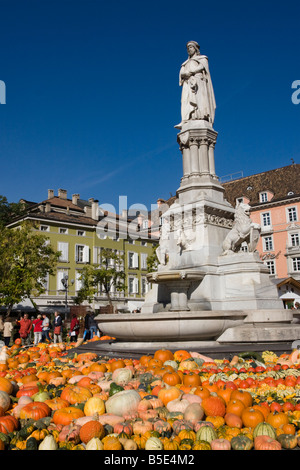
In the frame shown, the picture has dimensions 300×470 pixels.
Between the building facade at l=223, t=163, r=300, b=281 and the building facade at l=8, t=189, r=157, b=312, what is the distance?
16.6 metres

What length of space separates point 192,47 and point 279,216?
4112 centimetres

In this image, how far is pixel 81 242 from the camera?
55469 millimetres

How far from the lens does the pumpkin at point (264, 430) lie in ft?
13.4

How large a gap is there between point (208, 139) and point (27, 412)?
1130 cm

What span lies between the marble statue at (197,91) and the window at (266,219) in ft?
137

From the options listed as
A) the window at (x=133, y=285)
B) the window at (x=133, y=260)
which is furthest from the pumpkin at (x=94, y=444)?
the window at (x=133, y=260)

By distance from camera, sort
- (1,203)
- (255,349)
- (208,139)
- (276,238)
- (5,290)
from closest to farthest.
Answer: (255,349)
(208,139)
(5,290)
(276,238)
(1,203)

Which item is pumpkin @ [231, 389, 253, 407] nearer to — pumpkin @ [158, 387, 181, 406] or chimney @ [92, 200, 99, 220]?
pumpkin @ [158, 387, 181, 406]

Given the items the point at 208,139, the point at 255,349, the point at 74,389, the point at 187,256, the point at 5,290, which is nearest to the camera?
the point at 74,389

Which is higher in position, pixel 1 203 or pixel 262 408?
pixel 1 203

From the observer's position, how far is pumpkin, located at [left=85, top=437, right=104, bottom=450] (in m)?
3.83

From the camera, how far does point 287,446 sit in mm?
3938
